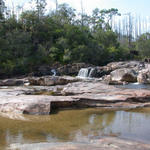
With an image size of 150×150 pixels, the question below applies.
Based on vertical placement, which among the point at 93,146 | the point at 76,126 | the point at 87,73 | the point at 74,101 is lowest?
the point at 76,126

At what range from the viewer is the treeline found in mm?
27469

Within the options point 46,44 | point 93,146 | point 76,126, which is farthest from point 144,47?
point 93,146

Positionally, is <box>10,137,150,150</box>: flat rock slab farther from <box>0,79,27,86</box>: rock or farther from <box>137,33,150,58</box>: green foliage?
<box>137,33,150,58</box>: green foliage

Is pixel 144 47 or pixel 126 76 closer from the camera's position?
pixel 126 76

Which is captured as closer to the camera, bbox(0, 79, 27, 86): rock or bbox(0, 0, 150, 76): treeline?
bbox(0, 79, 27, 86): rock

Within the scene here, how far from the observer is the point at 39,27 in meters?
34.8

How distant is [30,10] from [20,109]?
31.2 metres

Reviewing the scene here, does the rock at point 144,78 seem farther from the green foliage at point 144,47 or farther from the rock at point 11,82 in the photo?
the green foliage at point 144,47

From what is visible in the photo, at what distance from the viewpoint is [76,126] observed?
228 inches

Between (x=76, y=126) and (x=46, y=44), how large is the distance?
28.2m

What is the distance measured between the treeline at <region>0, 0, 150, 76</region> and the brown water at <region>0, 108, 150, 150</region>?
64.9ft

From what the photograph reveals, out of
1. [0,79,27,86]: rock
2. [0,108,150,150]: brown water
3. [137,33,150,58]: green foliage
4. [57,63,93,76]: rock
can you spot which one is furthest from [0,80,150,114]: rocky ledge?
[137,33,150,58]: green foliage

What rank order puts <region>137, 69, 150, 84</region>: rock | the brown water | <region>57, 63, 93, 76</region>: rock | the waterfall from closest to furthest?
the brown water, <region>137, 69, 150, 84</region>: rock, the waterfall, <region>57, 63, 93, 76</region>: rock

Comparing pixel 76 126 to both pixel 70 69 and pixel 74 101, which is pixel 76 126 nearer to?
pixel 74 101
